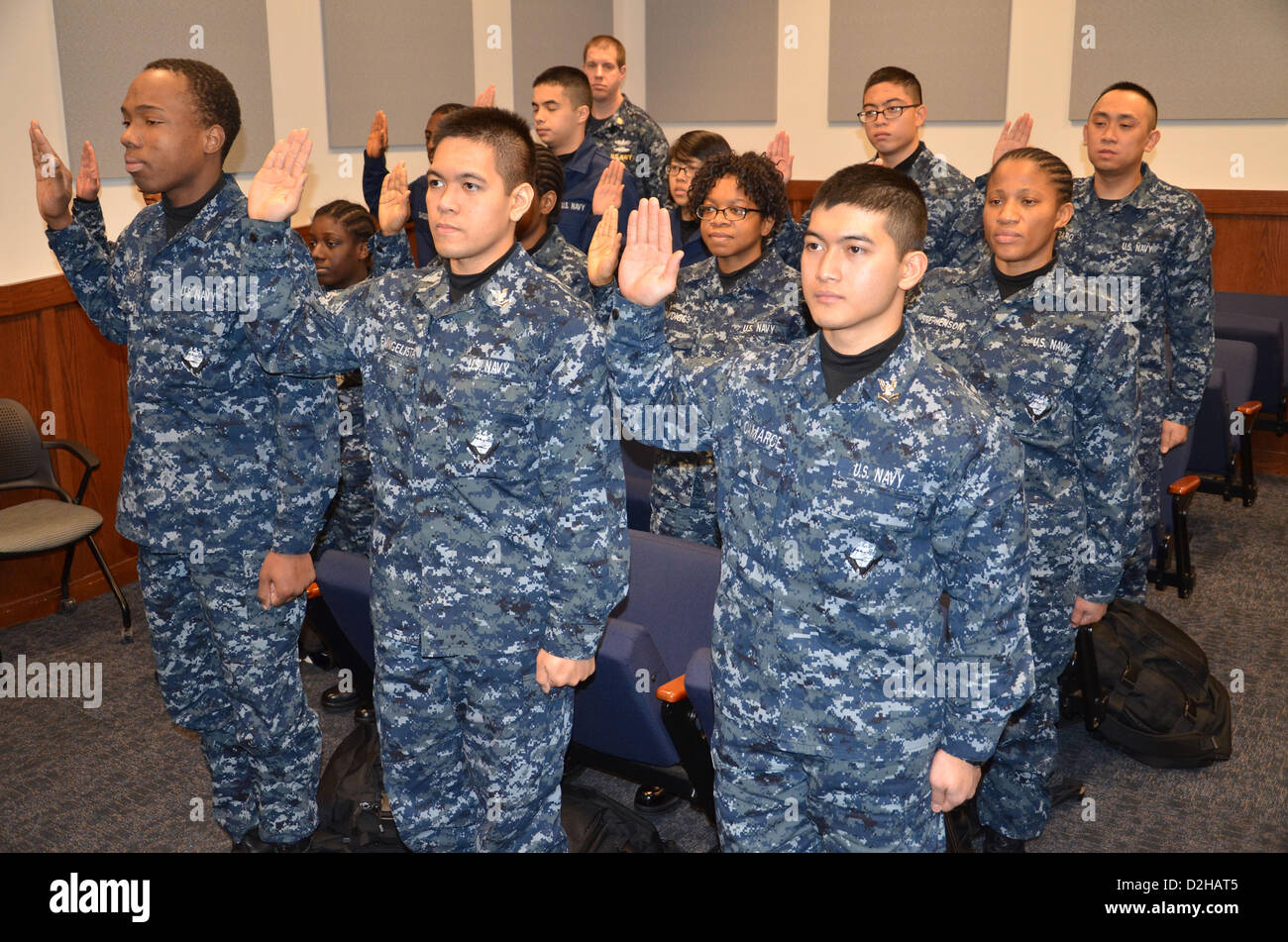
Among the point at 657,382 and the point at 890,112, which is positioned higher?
the point at 890,112

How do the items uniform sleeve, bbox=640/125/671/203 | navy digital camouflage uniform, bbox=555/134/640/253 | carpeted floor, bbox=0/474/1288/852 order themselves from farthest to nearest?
1. uniform sleeve, bbox=640/125/671/203
2. navy digital camouflage uniform, bbox=555/134/640/253
3. carpeted floor, bbox=0/474/1288/852

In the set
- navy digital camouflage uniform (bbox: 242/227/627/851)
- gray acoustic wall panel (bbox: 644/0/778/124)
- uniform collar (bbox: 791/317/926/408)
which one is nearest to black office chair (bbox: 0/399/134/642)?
navy digital camouflage uniform (bbox: 242/227/627/851)

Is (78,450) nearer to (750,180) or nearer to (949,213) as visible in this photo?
(750,180)

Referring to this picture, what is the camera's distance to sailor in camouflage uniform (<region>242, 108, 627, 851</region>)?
2266 mm

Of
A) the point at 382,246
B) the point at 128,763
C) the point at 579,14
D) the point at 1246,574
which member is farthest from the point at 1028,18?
the point at 128,763

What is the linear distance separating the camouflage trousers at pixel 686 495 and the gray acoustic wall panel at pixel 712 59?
4.98m

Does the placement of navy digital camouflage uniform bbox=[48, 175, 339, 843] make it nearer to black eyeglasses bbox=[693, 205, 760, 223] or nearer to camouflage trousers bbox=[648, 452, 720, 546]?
camouflage trousers bbox=[648, 452, 720, 546]

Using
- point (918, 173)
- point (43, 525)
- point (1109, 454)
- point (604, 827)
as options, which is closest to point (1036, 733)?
point (1109, 454)

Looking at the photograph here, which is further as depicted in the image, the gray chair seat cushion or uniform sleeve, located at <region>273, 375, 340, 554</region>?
the gray chair seat cushion

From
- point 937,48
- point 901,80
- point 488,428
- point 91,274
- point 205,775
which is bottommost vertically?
point 205,775

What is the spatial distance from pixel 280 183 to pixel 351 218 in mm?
1590

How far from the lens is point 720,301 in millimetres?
3627

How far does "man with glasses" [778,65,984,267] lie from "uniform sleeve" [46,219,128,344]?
255 cm

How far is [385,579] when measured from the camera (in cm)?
239
